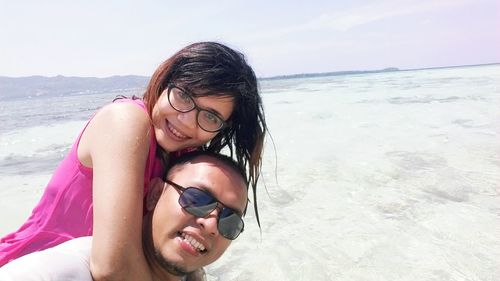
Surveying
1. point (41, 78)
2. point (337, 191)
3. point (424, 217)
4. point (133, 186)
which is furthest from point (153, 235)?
point (41, 78)

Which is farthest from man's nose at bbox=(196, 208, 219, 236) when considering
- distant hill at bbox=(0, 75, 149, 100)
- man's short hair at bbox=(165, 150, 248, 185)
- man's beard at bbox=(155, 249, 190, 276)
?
distant hill at bbox=(0, 75, 149, 100)

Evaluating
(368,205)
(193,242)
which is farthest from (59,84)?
(193,242)

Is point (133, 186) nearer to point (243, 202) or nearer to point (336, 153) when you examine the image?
point (243, 202)

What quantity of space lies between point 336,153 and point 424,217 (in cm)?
382

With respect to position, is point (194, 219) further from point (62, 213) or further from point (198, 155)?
point (62, 213)

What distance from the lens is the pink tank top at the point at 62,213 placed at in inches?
83.0

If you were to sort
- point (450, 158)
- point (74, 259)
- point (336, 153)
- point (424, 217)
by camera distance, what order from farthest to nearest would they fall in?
point (336, 153) < point (450, 158) < point (424, 217) < point (74, 259)

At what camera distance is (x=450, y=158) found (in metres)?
7.71

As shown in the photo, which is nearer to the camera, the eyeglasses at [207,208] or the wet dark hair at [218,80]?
the eyeglasses at [207,208]

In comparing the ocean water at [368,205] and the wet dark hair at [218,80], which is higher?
the wet dark hair at [218,80]

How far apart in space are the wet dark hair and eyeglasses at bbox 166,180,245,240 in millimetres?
550

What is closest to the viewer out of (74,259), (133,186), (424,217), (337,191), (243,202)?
(74,259)

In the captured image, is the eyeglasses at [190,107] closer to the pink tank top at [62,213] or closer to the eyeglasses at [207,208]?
the pink tank top at [62,213]

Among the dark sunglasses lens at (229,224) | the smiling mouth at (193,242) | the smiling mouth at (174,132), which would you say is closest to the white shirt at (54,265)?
the smiling mouth at (193,242)
